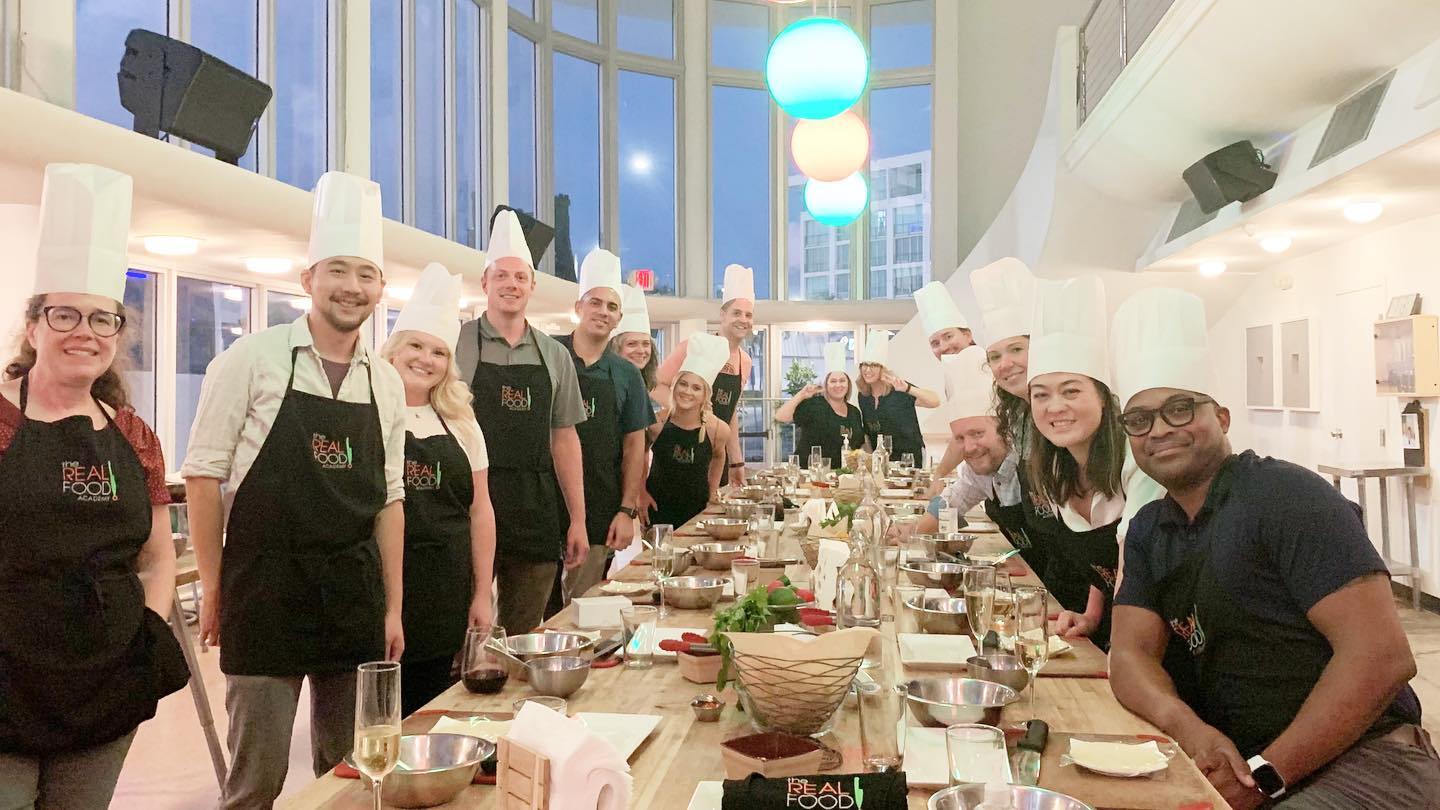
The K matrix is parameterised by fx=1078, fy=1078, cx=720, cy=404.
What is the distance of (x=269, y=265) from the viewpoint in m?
6.58

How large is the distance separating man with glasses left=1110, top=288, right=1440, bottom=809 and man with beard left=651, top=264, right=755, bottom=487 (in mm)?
3680

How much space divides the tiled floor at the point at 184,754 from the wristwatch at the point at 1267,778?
9.69ft

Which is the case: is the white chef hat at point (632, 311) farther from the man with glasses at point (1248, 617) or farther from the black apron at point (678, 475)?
the man with glasses at point (1248, 617)

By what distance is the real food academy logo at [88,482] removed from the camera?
78.8 inches

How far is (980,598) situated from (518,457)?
2110 millimetres

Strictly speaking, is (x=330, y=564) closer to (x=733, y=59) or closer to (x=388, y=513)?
(x=388, y=513)

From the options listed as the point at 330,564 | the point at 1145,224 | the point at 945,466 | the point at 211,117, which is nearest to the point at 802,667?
the point at 330,564

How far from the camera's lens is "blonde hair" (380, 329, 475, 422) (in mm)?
2947

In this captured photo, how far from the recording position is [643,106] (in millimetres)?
14156

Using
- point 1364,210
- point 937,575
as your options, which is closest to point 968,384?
point 937,575

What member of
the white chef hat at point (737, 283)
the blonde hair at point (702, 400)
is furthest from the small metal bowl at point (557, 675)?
the white chef hat at point (737, 283)

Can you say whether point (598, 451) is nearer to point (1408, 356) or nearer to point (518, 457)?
point (518, 457)

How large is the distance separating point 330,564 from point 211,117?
3.68 m

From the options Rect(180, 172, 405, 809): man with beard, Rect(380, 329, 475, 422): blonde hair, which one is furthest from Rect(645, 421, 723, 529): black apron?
Rect(180, 172, 405, 809): man with beard
